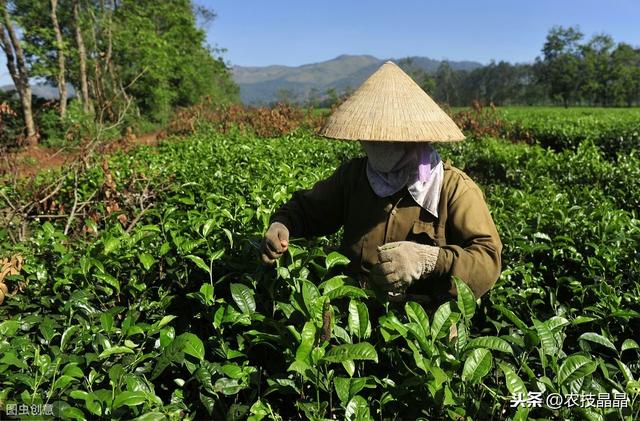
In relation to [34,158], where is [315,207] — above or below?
above

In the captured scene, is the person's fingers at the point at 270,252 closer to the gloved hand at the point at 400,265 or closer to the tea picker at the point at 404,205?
the tea picker at the point at 404,205

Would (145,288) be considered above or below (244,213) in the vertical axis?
below

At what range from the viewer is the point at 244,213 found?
99.7 inches

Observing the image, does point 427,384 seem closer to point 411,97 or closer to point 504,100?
point 411,97

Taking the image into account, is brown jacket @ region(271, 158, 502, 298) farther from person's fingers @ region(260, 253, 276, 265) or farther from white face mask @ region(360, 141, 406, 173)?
person's fingers @ region(260, 253, 276, 265)

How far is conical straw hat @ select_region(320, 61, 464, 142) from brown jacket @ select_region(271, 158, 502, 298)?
257 mm

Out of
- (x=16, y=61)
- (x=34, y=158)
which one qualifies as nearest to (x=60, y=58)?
(x=16, y=61)

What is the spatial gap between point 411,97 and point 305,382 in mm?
1058

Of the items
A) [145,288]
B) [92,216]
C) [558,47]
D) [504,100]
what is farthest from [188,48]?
[504,100]

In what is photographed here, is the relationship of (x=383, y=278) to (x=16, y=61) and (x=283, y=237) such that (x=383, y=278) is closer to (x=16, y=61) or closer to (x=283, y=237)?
(x=283, y=237)

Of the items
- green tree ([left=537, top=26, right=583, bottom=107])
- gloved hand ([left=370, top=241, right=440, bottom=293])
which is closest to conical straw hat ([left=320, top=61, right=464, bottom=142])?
gloved hand ([left=370, top=241, right=440, bottom=293])

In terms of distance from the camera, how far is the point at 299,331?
4.70ft

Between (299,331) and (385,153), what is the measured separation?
2.45 ft

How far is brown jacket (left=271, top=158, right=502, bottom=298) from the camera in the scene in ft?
5.39
